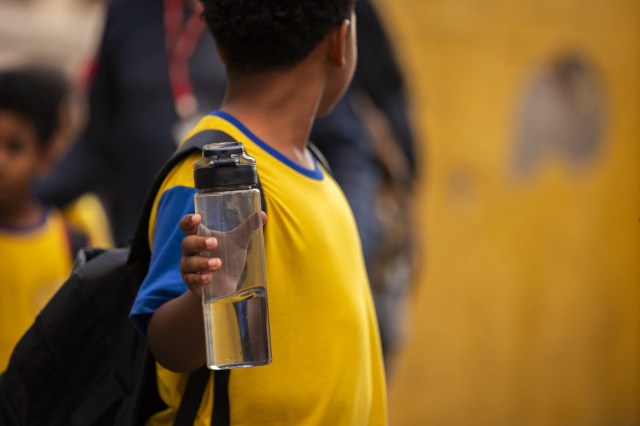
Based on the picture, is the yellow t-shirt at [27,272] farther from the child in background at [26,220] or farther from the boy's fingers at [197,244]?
the boy's fingers at [197,244]

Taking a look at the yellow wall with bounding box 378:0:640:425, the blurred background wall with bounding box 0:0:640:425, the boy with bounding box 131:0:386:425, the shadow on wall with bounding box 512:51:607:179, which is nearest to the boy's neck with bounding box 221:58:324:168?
the boy with bounding box 131:0:386:425

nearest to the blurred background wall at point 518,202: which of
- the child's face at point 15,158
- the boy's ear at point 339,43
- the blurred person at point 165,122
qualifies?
the blurred person at point 165,122

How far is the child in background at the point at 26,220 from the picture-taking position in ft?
13.0

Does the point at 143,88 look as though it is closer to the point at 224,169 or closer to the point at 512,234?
the point at 224,169

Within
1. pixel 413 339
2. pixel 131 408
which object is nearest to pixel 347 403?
pixel 131 408

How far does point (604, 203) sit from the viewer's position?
8.95 meters

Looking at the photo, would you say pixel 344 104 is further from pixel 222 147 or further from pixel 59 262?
pixel 222 147

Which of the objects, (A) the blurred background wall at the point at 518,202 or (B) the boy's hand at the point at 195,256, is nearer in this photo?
(B) the boy's hand at the point at 195,256

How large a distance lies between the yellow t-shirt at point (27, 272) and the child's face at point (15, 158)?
107mm

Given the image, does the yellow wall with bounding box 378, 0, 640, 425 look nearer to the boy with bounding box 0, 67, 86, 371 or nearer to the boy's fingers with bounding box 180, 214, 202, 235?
the boy with bounding box 0, 67, 86, 371

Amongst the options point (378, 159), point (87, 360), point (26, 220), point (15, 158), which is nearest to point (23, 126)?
point (15, 158)

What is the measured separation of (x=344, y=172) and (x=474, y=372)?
381cm

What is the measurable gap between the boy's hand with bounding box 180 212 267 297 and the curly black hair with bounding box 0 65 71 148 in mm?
2223

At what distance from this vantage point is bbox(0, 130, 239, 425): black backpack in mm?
2432
